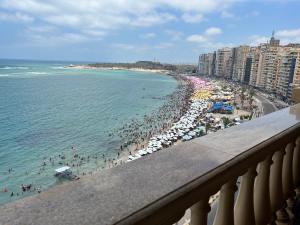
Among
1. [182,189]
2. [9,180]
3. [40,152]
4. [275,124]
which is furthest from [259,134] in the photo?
[40,152]

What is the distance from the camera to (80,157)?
30.0m

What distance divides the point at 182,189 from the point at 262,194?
0.90 meters

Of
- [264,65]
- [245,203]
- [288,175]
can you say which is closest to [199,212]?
[245,203]

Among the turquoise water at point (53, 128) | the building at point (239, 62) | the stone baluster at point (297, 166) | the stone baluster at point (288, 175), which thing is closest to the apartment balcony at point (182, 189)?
the stone baluster at point (288, 175)

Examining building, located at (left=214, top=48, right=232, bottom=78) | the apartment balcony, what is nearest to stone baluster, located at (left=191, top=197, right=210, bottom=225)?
the apartment balcony

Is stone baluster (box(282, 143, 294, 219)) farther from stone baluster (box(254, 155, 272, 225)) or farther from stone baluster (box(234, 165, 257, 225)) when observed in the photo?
stone baluster (box(234, 165, 257, 225))

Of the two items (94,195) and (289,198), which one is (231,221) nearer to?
(94,195)

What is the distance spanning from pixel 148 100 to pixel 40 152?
42220 millimetres

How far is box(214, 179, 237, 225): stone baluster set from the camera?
50.6 inches

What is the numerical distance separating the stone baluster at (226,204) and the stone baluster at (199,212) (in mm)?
190

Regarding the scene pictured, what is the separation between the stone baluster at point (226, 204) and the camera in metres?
1.29

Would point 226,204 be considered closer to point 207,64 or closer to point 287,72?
point 287,72

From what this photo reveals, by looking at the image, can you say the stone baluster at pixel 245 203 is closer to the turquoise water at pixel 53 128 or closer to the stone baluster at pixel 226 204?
the stone baluster at pixel 226 204

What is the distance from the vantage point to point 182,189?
990 millimetres
